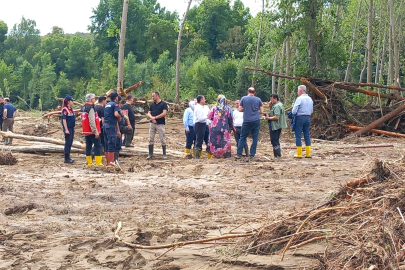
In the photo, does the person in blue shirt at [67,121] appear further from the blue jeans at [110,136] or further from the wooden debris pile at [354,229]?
the wooden debris pile at [354,229]

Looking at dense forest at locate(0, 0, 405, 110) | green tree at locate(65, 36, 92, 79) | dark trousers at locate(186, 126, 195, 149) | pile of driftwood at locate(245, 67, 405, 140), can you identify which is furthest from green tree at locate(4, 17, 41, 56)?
dark trousers at locate(186, 126, 195, 149)

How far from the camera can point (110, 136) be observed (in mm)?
13328

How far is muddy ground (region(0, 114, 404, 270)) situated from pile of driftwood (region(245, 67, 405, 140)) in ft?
18.7

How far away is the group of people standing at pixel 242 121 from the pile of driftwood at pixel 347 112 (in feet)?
20.3

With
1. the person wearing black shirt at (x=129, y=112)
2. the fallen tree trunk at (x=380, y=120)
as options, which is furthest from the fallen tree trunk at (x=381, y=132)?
the person wearing black shirt at (x=129, y=112)

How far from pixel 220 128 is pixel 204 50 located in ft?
192

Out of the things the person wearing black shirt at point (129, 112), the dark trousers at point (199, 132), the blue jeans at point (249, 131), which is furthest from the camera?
the person wearing black shirt at point (129, 112)

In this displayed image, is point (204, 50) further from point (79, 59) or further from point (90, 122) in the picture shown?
point (90, 122)

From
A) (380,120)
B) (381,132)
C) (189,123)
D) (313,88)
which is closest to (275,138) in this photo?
(189,123)

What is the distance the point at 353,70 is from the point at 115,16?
30.7 metres

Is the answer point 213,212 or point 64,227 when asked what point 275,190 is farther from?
point 64,227

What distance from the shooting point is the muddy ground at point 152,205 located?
6.02 metres

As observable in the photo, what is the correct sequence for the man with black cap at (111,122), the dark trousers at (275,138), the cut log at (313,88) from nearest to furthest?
the man with black cap at (111,122) → the dark trousers at (275,138) → the cut log at (313,88)

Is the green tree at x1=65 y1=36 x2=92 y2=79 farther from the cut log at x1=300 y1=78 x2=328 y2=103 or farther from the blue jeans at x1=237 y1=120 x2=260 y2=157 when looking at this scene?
the blue jeans at x1=237 y1=120 x2=260 y2=157
